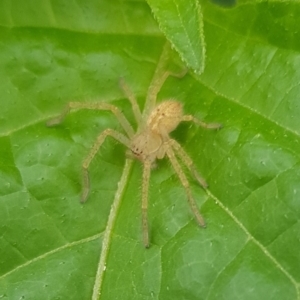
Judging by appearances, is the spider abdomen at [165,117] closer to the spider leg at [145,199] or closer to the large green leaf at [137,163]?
the large green leaf at [137,163]

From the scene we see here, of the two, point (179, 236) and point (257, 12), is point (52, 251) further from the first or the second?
point (257, 12)

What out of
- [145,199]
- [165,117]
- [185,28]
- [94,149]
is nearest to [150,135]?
[165,117]

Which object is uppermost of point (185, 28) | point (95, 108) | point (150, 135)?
Result: point (185, 28)

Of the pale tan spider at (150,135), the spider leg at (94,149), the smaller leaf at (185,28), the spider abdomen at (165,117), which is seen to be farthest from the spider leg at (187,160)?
the smaller leaf at (185,28)

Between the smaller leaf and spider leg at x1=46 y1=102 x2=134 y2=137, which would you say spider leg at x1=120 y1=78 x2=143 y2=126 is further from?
the smaller leaf

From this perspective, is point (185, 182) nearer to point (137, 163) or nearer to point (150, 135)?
point (137, 163)

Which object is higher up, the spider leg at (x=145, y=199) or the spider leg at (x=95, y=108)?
the spider leg at (x=95, y=108)
